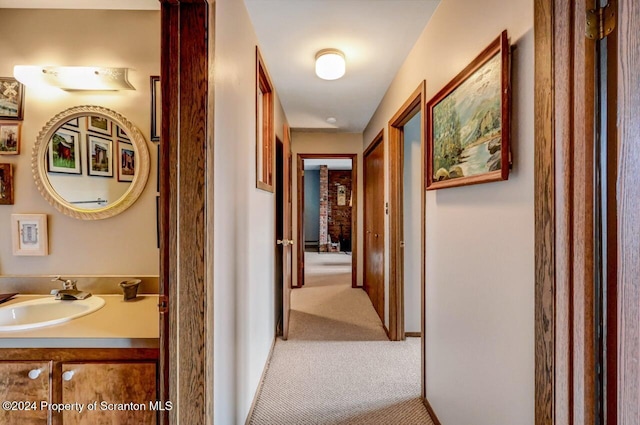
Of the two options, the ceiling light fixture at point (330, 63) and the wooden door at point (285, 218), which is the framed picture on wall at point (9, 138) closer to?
the wooden door at point (285, 218)

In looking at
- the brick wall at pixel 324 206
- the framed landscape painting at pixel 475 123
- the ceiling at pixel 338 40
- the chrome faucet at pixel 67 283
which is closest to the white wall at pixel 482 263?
the framed landscape painting at pixel 475 123

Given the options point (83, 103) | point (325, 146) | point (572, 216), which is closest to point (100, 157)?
point (83, 103)

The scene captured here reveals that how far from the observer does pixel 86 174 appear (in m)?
1.67

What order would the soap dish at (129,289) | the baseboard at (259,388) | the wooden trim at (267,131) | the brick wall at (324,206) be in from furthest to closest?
the brick wall at (324,206) < the wooden trim at (267,131) < the baseboard at (259,388) < the soap dish at (129,289)

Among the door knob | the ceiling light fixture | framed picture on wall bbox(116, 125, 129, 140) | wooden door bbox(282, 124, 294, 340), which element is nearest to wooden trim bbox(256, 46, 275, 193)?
wooden door bbox(282, 124, 294, 340)

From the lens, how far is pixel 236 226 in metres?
1.53

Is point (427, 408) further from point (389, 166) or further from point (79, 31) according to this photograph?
point (79, 31)

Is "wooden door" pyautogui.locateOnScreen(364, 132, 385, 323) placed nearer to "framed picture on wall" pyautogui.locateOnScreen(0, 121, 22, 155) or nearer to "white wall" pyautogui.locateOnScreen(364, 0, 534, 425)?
"white wall" pyautogui.locateOnScreen(364, 0, 534, 425)

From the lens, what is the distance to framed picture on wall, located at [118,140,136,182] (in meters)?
1.67

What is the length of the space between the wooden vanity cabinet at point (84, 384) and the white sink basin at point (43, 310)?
0.29m

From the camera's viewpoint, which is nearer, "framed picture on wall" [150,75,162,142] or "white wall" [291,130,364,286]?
"framed picture on wall" [150,75,162,142]

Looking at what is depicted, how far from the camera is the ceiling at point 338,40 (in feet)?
5.58

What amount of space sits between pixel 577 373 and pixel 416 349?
2.09 m

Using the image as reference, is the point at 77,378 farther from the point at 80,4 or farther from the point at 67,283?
the point at 80,4
